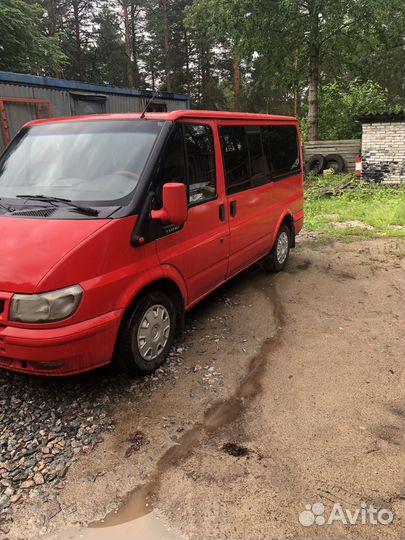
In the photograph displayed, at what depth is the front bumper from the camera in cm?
280

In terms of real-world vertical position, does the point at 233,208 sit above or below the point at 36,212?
below

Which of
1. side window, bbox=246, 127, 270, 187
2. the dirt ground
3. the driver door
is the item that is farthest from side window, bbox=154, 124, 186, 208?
the dirt ground

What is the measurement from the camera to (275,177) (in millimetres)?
5746

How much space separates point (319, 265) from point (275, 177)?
1.74 meters

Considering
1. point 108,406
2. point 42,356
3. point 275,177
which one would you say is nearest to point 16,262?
point 42,356

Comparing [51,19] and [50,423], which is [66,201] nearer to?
[50,423]

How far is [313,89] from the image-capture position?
17891mm

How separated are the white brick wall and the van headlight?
12.9 metres

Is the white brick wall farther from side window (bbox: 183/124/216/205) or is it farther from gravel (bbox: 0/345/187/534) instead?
gravel (bbox: 0/345/187/534)

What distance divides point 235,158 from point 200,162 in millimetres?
765

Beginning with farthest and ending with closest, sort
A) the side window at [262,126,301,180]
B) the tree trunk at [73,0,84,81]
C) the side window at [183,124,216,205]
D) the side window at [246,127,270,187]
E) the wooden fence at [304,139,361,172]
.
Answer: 1. the tree trunk at [73,0,84,81]
2. the wooden fence at [304,139,361,172]
3. the side window at [262,126,301,180]
4. the side window at [246,127,270,187]
5. the side window at [183,124,216,205]

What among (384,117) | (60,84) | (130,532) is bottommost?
(130,532)

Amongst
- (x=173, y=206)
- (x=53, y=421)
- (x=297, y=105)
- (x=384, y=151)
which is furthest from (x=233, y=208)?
(x=297, y=105)

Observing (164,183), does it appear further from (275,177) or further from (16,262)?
(275,177)
